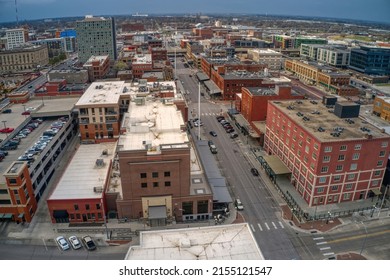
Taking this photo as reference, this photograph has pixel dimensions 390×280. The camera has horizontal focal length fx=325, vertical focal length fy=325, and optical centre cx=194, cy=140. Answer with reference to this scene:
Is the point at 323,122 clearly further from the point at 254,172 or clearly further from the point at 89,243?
the point at 89,243

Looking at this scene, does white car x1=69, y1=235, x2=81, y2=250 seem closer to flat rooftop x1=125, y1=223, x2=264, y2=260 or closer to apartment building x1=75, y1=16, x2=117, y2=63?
flat rooftop x1=125, y1=223, x2=264, y2=260

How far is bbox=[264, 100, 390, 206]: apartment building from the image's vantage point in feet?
172

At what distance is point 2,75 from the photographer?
166m

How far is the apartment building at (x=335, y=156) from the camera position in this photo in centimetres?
5253

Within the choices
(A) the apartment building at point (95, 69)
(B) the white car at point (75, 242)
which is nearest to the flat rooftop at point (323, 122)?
(B) the white car at point (75, 242)

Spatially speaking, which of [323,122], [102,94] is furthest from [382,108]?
[102,94]

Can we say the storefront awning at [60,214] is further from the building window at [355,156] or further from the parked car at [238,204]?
the building window at [355,156]

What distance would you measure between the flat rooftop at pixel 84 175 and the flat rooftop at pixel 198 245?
28.8m

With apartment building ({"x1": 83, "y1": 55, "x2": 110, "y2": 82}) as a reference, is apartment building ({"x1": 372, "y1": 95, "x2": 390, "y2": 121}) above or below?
below

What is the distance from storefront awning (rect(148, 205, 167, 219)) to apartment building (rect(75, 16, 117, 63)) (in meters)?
139

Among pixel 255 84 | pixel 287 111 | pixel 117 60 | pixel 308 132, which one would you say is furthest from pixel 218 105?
pixel 117 60

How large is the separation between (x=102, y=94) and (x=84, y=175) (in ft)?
105

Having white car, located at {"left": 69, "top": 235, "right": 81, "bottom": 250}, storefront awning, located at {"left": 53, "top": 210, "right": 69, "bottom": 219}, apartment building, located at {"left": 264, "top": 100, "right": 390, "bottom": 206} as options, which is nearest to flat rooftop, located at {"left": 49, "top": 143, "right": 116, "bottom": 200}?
storefront awning, located at {"left": 53, "top": 210, "right": 69, "bottom": 219}
